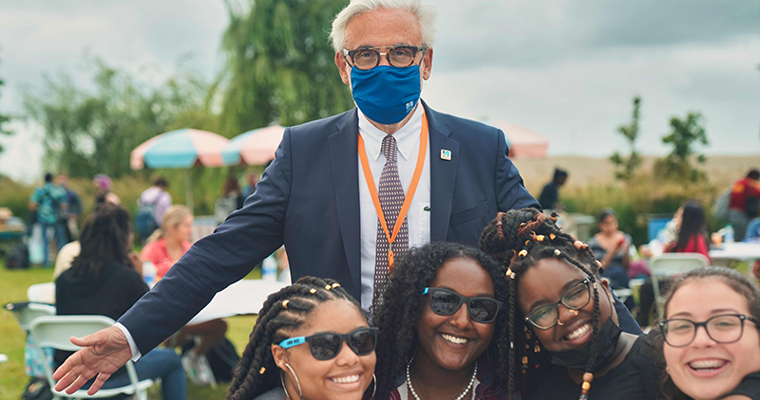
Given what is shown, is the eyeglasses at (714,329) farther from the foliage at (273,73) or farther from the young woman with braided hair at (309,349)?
the foliage at (273,73)

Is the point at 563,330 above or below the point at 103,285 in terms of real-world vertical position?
above

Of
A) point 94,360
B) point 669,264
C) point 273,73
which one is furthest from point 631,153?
point 94,360

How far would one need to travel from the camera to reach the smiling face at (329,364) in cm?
185

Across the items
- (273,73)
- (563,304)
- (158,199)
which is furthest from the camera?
(273,73)

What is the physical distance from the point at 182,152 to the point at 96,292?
741 cm

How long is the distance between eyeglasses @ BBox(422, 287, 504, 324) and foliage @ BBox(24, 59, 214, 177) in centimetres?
2274

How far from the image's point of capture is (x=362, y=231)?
2270mm

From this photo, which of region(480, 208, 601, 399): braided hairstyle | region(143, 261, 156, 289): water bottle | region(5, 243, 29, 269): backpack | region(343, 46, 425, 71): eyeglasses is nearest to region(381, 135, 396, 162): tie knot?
region(343, 46, 425, 71): eyeglasses

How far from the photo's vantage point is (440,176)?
2291 mm

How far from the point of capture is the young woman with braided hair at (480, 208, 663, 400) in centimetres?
173

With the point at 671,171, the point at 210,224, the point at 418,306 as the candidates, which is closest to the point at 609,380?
the point at 418,306

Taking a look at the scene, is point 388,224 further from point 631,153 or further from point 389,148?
point 631,153

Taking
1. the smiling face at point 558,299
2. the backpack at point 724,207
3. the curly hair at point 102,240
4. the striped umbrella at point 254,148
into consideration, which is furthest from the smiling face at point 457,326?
the backpack at point 724,207

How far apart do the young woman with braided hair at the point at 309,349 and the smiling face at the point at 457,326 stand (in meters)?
0.18
